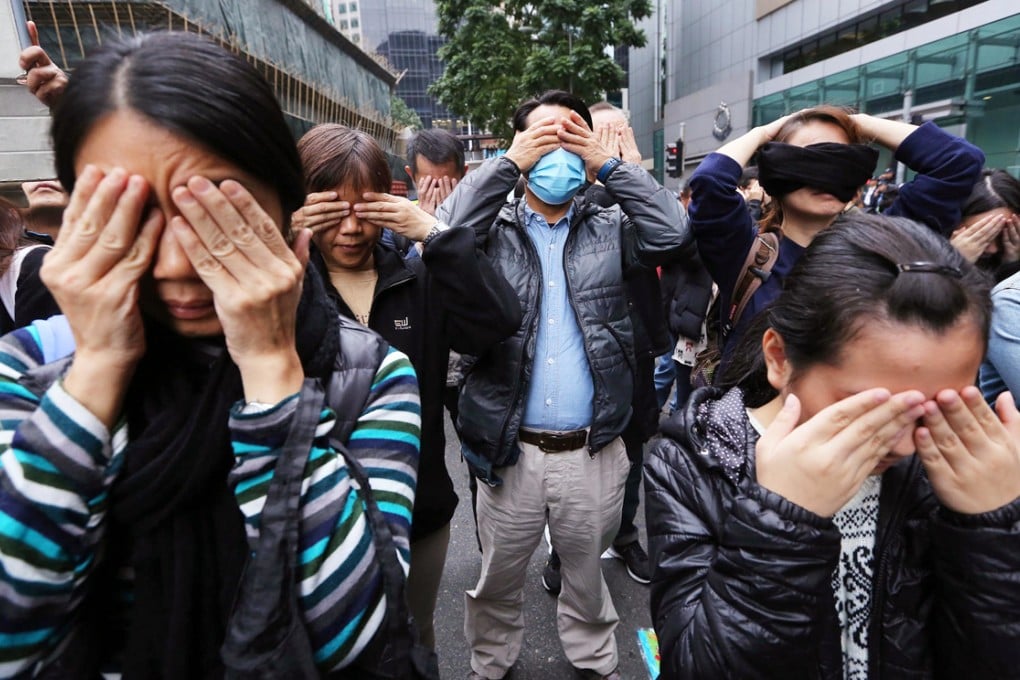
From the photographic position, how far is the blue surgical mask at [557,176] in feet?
7.70

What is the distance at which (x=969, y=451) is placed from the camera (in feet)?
3.30

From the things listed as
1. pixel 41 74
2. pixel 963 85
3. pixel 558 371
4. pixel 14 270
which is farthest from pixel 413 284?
pixel 963 85

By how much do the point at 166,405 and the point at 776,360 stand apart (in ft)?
3.86

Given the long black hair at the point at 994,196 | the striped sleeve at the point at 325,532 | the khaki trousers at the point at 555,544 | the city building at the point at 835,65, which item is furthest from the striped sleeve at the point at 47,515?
the long black hair at the point at 994,196

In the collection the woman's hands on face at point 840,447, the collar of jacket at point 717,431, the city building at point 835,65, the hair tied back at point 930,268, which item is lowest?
the collar of jacket at point 717,431

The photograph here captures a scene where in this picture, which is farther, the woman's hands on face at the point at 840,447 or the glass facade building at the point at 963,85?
the glass facade building at the point at 963,85

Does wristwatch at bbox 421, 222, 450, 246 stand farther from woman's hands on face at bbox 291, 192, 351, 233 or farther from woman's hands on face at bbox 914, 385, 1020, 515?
woman's hands on face at bbox 914, 385, 1020, 515

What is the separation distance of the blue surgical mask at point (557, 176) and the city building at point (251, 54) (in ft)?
3.70

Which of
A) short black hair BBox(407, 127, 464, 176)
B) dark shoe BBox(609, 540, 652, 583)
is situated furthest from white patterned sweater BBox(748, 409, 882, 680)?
short black hair BBox(407, 127, 464, 176)

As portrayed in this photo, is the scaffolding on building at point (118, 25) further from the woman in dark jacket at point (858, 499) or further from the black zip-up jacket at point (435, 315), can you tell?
the woman in dark jacket at point (858, 499)

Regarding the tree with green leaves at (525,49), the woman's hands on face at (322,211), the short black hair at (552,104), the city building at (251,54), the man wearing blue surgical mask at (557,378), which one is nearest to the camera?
the woman's hands on face at (322,211)

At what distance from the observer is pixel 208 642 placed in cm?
86

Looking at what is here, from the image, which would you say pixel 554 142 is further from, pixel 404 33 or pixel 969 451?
pixel 404 33

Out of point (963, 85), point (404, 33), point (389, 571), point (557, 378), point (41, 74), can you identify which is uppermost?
point (404, 33)
